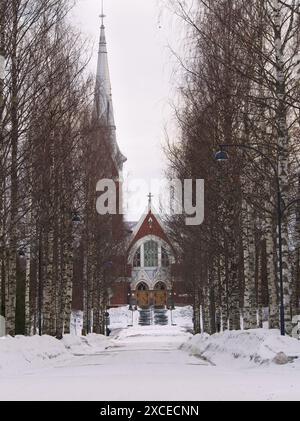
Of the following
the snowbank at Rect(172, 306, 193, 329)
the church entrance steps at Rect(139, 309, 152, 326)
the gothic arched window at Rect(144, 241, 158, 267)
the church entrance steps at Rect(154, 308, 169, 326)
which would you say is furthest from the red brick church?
the snowbank at Rect(172, 306, 193, 329)

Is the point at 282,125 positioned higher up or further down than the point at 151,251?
higher up

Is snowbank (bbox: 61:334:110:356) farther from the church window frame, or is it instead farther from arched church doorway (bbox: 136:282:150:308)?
the church window frame

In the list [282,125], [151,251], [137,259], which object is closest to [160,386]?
[282,125]

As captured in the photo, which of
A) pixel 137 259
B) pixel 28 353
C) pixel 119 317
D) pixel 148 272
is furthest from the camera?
pixel 137 259

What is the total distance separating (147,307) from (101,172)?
49.4 meters

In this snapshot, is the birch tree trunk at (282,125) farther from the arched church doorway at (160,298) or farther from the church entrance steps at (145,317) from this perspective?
the arched church doorway at (160,298)

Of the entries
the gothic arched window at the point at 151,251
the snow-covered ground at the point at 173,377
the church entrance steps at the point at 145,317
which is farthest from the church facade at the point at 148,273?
the snow-covered ground at the point at 173,377

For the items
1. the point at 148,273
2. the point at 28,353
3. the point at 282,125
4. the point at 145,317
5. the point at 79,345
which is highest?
the point at 282,125

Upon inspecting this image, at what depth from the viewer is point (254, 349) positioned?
17.6m

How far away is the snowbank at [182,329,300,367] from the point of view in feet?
52.0

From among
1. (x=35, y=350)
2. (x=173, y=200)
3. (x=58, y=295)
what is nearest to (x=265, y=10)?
(x=35, y=350)


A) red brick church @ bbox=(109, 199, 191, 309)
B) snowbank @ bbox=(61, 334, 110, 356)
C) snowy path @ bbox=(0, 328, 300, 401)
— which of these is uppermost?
red brick church @ bbox=(109, 199, 191, 309)

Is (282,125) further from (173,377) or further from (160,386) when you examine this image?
(160,386)

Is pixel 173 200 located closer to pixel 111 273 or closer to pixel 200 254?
pixel 200 254
